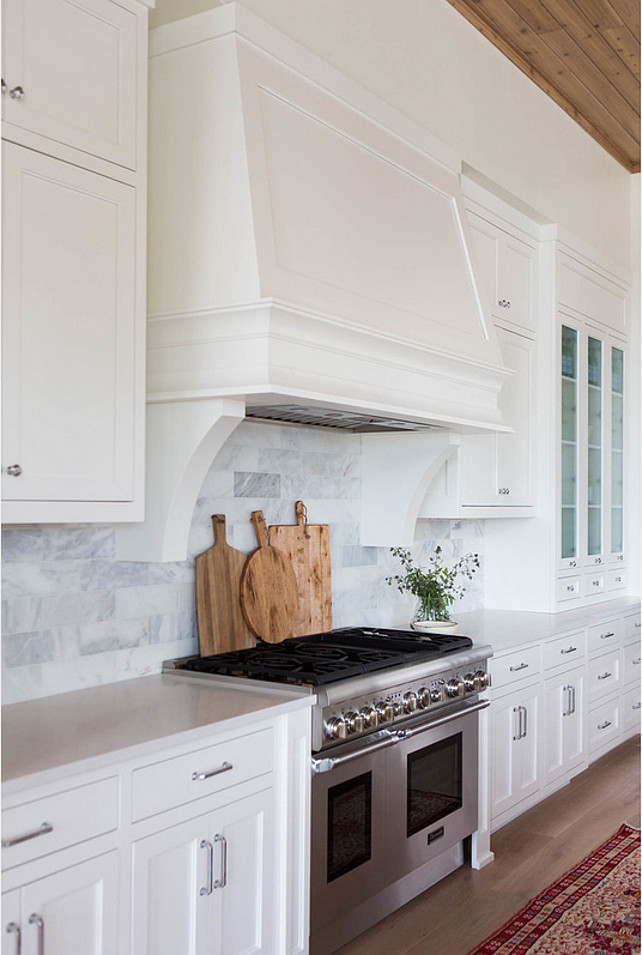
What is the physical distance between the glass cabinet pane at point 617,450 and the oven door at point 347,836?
3004mm

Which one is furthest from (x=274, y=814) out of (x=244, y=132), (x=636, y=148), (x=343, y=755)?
(x=636, y=148)

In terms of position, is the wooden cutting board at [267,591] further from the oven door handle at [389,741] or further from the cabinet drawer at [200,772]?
the cabinet drawer at [200,772]

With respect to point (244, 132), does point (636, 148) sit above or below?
above

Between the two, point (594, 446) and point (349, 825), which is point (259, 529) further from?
point (594, 446)

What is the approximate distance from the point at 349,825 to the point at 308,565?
39.3 inches

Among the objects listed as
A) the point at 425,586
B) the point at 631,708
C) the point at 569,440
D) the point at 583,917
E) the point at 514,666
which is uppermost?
the point at 569,440

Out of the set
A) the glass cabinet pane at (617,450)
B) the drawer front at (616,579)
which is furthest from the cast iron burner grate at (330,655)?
the glass cabinet pane at (617,450)

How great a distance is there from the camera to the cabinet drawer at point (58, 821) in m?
1.73

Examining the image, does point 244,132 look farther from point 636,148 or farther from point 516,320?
point 636,148

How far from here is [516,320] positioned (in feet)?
14.4

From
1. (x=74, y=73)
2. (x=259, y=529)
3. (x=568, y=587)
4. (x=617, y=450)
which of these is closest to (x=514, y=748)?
(x=568, y=587)

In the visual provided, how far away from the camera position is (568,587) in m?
4.80

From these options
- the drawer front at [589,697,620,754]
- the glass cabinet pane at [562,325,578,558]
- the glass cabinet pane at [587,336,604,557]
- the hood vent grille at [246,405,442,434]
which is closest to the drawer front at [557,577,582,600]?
the glass cabinet pane at [562,325,578,558]

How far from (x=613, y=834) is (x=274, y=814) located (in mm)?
2051
